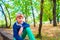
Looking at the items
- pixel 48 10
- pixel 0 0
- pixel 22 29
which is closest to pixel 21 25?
pixel 22 29

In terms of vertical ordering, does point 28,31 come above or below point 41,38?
above

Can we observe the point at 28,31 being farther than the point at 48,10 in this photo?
No

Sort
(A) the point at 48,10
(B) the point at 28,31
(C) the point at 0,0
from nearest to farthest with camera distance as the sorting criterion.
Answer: (B) the point at 28,31 < (C) the point at 0,0 < (A) the point at 48,10

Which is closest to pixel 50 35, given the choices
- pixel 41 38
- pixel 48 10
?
pixel 41 38

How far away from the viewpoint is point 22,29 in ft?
13.5

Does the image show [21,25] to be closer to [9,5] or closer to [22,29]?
[22,29]

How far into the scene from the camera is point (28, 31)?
12.8 ft

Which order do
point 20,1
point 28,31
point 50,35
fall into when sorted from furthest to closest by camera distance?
1. point 20,1
2. point 50,35
3. point 28,31

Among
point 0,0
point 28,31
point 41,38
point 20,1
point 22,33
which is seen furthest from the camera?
point 20,1

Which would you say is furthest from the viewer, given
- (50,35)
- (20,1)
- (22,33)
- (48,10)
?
(48,10)

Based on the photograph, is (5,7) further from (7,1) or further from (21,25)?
(21,25)

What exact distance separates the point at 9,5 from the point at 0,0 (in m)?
1.34

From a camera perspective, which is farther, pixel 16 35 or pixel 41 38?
pixel 41 38

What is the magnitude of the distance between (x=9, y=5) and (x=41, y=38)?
1266 centimetres
